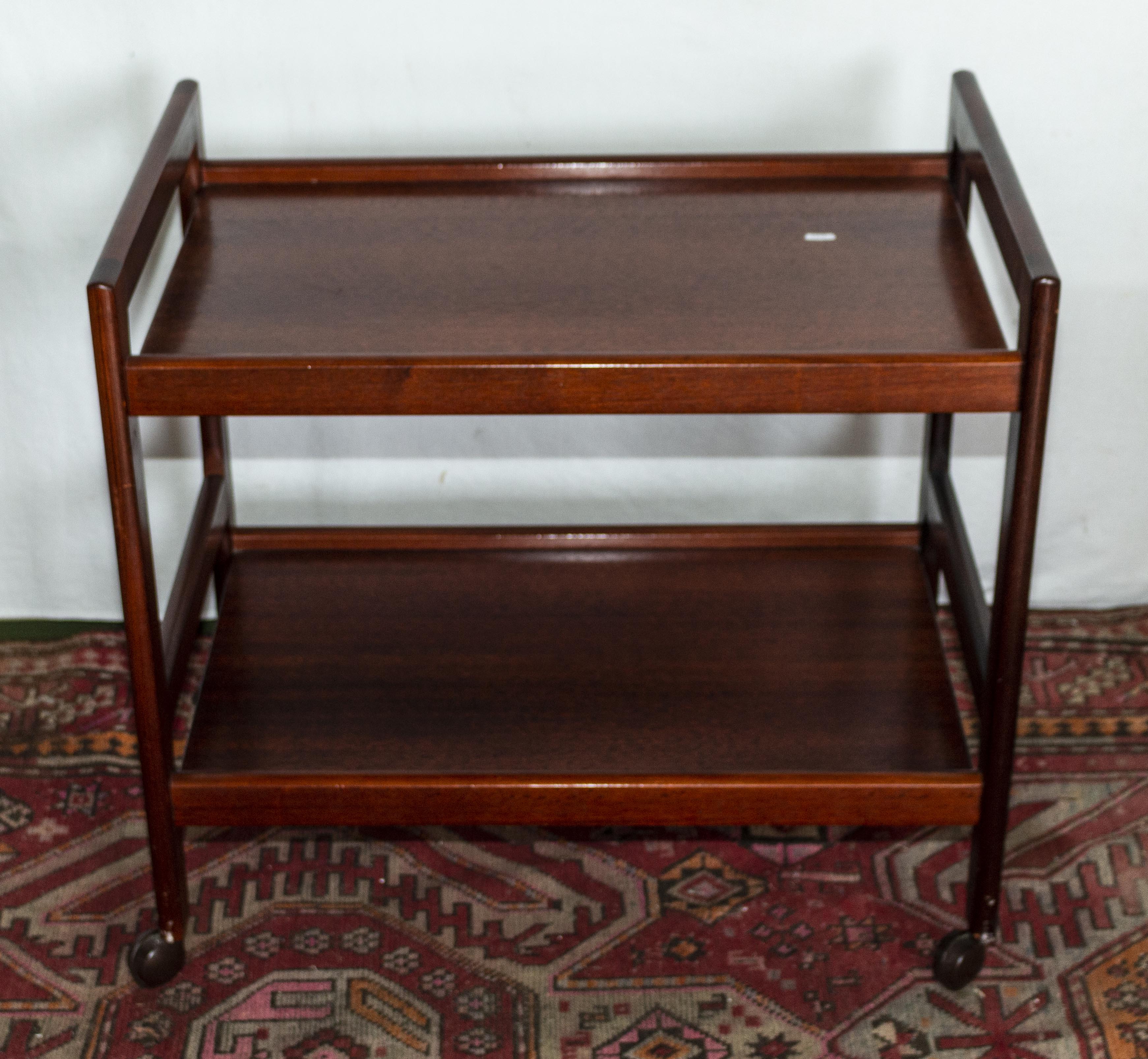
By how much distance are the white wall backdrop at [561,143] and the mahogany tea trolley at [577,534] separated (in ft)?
0.72

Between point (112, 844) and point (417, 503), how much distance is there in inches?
25.5

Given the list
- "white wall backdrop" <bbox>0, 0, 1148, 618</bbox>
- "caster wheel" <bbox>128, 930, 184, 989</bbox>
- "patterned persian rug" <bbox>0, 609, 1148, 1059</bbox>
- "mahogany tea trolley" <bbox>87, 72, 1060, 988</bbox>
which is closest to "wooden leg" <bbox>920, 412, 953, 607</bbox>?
"mahogany tea trolley" <bbox>87, 72, 1060, 988</bbox>

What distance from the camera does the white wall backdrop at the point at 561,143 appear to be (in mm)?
2004

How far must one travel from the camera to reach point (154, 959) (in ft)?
5.83

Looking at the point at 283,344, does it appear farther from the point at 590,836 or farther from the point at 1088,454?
the point at 1088,454

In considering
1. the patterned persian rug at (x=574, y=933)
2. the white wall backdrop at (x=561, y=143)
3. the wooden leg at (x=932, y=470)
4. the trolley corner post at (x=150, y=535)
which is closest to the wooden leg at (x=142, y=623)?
the trolley corner post at (x=150, y=535)

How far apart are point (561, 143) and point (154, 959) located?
1.14 metres

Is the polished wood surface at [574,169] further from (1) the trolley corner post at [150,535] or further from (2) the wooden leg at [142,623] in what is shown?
(2) the wooden leg at [142,623]

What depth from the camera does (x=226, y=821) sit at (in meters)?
1.71

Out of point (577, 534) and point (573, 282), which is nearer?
point (573, 282)

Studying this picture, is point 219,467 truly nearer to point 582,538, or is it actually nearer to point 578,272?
point 582,538

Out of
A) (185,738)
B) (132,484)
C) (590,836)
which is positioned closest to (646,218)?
(132,484)

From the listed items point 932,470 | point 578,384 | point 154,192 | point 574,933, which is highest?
point 154,192

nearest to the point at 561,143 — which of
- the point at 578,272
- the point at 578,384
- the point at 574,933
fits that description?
the point at 578,272
